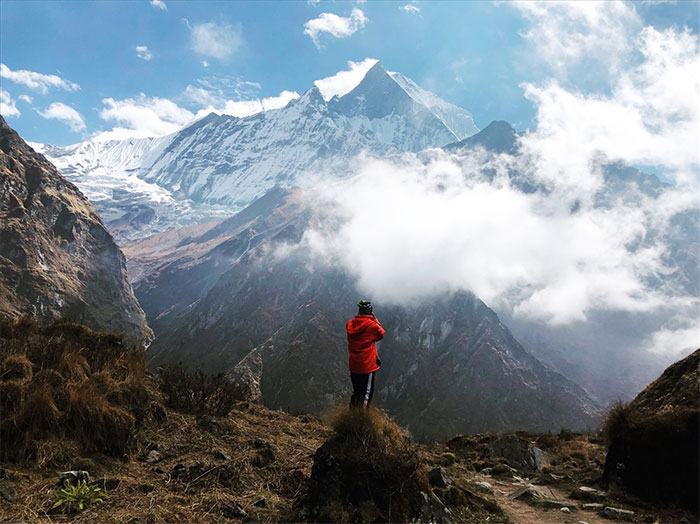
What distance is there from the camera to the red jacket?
30.4ft

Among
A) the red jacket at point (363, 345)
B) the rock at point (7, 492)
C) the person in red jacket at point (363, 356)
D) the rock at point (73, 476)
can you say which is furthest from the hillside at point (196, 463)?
the red jacket at point (363, 345)

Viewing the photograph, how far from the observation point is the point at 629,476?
8852 mm

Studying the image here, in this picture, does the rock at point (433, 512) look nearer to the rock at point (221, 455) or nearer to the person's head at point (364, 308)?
the rock at point (221, 455)

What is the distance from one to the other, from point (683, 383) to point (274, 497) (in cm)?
912

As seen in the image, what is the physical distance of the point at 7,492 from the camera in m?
5.57

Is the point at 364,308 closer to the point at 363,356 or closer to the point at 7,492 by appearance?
the point at 363,356

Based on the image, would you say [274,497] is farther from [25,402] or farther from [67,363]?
[67,363]

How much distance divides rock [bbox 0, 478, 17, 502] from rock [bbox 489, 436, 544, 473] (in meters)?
13.2

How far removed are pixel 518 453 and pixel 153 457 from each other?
12.2 meters

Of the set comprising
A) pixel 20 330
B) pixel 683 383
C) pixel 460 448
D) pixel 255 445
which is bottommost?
pixel 460 448

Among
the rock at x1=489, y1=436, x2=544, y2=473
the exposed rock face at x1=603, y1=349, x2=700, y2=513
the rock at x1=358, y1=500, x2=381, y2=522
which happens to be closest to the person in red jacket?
the rock at x1=358, y1=500, x2=381, y2=522

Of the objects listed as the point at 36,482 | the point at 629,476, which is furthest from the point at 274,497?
the point at 629,476

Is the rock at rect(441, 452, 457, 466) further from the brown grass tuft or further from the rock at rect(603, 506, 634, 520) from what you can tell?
the brown grass tuft

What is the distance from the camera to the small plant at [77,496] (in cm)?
563
